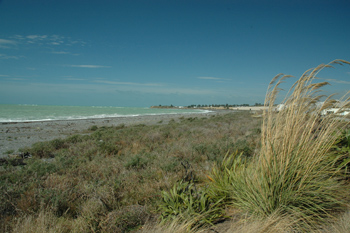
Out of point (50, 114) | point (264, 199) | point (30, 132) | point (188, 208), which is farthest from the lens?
point (50, 114)

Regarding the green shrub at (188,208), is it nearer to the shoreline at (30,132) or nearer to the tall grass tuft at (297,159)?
the tall grass tuft at (297,159)

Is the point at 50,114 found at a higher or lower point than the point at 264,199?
higher

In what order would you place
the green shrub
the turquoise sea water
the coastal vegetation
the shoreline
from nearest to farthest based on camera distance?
the coastal vegetation → the green shrub → the shoreline → the turquoise sea water

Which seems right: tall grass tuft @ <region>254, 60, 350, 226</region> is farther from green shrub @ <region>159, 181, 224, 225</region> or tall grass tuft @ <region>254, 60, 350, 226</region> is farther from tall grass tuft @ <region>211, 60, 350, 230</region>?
green shrub @ <region>159, 181, 224, 225</region>

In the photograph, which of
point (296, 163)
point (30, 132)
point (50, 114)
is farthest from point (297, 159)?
point (50, 114)

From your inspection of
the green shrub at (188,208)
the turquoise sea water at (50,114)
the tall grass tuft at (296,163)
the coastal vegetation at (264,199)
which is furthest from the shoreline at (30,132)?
the tall grass tuft at (296,163)

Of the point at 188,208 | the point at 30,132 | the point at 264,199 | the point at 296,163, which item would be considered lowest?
the point at 30,132

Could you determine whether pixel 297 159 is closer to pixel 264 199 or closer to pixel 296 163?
pixel 296 163

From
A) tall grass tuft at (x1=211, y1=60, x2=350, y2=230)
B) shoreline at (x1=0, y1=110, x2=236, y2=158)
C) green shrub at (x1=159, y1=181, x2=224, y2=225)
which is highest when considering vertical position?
tall grass tuft at (x1=211, y1=60, x2=350, y2=230)

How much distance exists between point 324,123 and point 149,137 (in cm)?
844

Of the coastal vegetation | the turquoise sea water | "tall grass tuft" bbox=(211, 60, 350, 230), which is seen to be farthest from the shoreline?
"tall grass tuft" bbox=(211, 60, 350, 230)

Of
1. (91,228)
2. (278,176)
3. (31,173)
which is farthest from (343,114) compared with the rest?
(31,173)

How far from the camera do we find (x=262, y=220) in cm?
261

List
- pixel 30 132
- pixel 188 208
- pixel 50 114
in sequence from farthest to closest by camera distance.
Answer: pixel 50 114, pixel 30 132, pixel 188 208
